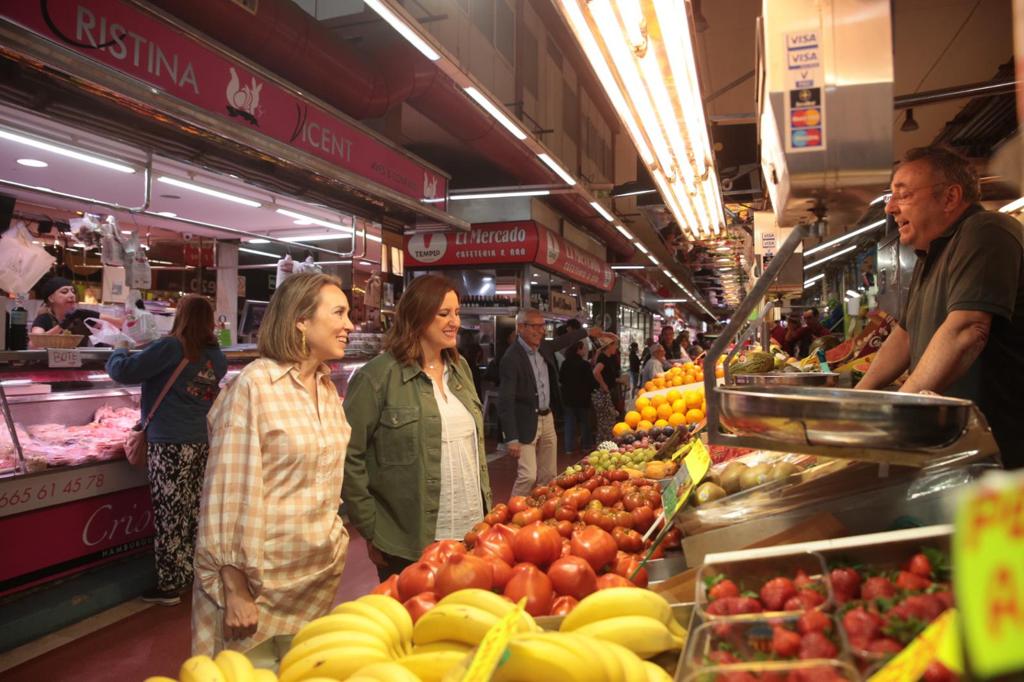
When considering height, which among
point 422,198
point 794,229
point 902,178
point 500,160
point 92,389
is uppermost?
point 500,160

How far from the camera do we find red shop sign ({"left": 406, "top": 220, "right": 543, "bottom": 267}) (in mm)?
10344

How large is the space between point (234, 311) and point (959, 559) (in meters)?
12.6

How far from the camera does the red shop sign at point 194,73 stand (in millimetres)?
3285

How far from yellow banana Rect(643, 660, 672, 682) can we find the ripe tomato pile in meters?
0.26

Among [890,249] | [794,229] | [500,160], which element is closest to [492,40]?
[500,160]

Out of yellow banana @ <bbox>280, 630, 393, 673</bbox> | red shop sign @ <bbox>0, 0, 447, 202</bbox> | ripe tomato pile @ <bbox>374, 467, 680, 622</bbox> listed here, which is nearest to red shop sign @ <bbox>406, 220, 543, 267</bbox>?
red shop sign @ <bbox>0, 0, 447, 202</bbox>

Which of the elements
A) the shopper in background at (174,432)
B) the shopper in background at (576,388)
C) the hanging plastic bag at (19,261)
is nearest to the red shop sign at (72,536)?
the shopper in background at (174,432)

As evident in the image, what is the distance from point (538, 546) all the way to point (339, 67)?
484 centimetres

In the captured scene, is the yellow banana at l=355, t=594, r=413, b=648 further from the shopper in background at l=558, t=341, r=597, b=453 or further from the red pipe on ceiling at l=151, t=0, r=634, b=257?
the shopper in background at l=558, t=341, r=597, b=453

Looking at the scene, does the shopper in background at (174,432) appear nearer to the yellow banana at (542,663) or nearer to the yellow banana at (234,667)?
the yellow banana at (234,667)

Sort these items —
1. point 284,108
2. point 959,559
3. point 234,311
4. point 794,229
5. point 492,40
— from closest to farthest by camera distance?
point 959,559 < point 794,229 < point 284,108 < point 492,40 < point 234,311

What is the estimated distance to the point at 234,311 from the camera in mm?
11930

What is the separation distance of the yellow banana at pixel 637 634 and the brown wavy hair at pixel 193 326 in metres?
4.34

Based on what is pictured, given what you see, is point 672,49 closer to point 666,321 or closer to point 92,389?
point 92,389
